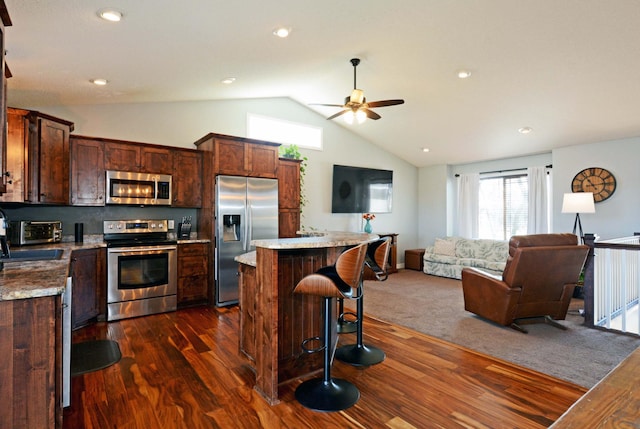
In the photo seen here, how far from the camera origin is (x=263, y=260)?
7.58 ft

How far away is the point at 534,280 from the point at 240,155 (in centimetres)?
399

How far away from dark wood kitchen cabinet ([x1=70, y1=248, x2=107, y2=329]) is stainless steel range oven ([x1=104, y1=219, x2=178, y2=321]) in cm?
8

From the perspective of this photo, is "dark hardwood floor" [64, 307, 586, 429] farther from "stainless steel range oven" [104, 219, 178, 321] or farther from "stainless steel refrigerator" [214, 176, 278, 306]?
"stainless steel refrigerator" [214, 176, 278, 306]

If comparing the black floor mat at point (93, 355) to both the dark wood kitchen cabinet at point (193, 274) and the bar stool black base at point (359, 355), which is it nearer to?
the dark wood kitchen cabinet at point (193, 274)

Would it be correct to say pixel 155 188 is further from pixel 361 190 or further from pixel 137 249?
pixel 361 190

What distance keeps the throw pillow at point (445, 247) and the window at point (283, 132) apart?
10.9ft

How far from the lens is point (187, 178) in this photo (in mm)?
4824

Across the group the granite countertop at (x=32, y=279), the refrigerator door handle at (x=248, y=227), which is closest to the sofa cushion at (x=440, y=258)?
the refrigerator door handle at (x=248, y=227)

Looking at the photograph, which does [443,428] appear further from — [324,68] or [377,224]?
[377,224]

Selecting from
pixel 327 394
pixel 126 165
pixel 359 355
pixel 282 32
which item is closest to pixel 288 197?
pixel 126 165

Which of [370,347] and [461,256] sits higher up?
[461,256]

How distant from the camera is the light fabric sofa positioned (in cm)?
640

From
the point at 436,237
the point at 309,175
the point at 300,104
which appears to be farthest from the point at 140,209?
the point at 436,237

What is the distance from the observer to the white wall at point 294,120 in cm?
451
